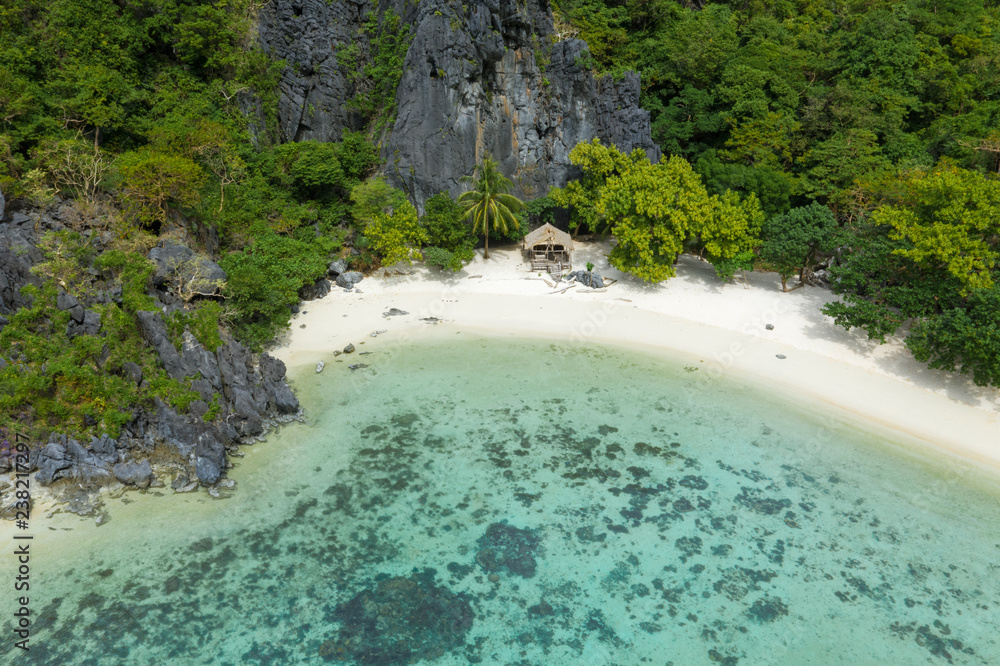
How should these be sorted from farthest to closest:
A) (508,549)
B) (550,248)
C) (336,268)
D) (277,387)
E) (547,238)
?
1. (550,248)
2. (547,238)
3. (336,268)
4. (277,387)
5. (508,549)

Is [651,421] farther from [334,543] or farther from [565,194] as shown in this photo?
[565,194]

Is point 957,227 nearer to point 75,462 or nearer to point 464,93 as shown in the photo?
point 464,93

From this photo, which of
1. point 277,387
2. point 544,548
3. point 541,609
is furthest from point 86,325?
point 541,609

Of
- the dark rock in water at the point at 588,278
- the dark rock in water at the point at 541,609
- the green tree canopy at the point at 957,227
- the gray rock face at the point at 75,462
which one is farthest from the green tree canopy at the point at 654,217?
the gray rock face at the point at 75,462

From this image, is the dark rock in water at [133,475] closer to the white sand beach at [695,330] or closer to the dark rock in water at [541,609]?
the white sand beach at [695,330]

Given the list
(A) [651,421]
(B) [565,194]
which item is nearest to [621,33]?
(B) [565,194]
